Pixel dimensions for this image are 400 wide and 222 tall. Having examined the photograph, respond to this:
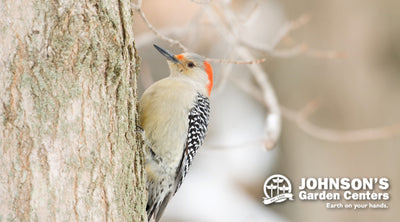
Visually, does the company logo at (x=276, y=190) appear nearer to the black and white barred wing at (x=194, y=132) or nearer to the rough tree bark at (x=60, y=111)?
the black and white barred wing at (x=194, y=132)

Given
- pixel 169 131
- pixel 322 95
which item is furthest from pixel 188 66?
pixel 322 95

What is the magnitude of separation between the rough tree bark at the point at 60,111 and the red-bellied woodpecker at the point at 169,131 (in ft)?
4.01

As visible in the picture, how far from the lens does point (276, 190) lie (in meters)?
6.10

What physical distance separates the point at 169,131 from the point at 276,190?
244 centimetres

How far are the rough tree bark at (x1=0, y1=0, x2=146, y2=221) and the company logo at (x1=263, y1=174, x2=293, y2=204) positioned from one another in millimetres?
3335

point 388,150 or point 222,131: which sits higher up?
point 222,131

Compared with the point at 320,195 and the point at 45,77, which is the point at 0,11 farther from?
the point at 320,195

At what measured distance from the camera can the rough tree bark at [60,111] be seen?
2.49 meters

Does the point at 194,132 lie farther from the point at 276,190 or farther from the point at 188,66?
the point at 276,190

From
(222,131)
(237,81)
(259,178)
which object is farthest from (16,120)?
(222,131)

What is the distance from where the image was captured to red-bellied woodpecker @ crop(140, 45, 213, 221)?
4.06 metres

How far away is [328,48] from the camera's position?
788 cm

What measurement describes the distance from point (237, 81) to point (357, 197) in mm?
1979

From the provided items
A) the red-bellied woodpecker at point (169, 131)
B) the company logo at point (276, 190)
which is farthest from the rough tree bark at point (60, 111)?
the company logo at point (276, 190)
